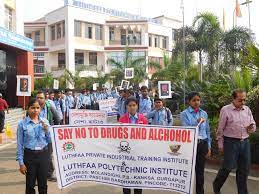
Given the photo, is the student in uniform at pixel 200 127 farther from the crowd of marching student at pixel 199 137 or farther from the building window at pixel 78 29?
the building window at pixel 78 29

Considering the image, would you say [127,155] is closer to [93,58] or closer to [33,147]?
[33,147]

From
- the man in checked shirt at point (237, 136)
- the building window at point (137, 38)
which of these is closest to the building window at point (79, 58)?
the building window at point (137, 38)

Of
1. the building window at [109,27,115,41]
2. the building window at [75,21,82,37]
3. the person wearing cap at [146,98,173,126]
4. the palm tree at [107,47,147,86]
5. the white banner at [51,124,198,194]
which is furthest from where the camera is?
the building window at [109,27,115,41]

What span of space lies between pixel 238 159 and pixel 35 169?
286 cm

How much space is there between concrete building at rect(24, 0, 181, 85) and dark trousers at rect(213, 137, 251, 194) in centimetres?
3892

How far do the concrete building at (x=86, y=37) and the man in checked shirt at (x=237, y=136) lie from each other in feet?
127

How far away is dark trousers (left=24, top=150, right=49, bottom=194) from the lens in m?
5.15

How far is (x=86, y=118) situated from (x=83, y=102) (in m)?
11.3

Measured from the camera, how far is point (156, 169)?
17.0 ft

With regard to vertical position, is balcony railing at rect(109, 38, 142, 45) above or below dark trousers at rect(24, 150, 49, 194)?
above

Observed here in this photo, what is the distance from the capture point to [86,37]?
46625 millimetres

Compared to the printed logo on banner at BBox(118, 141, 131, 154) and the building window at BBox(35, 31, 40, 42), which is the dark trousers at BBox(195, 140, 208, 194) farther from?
the building window at BBox(35, 31, 40, 42)

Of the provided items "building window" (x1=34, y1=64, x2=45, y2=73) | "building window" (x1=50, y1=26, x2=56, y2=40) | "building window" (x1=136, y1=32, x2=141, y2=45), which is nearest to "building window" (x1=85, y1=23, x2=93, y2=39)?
"building window" (x1=50, y1=26, x2=56, y2=40)

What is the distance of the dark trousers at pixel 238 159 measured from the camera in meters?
5.79
